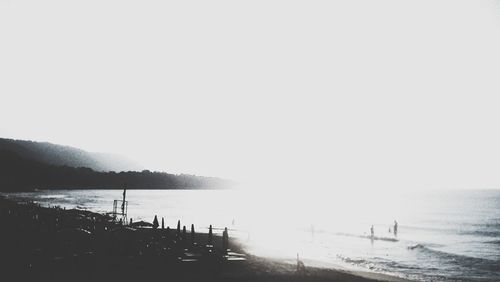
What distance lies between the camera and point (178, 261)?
22.4 m

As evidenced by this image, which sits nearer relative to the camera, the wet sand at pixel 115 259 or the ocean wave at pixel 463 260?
the wet sand at pixel 115 259

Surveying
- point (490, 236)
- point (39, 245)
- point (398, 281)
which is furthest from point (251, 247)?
point (490, 236)

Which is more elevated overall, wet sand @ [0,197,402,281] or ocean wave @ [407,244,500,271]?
wet sand @ [0,197,402,281]

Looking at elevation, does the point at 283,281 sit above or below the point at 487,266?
above

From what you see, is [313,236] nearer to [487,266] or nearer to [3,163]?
[487,266]

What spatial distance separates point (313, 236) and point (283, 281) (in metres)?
45.0

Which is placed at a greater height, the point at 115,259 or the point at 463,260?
the point at 115,259

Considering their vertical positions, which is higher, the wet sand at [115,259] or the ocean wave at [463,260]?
the wet sand at [115,259]

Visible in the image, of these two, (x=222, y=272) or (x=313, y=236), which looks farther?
(x=313, y=236)

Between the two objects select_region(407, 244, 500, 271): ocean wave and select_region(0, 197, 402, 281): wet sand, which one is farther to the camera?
select_region(407, 244, 500, 271): ocean wave

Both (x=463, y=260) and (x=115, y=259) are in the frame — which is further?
(x=463, y=260)

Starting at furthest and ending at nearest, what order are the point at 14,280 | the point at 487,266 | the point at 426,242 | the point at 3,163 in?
the point at 3,163, the point at 426,242, the point at 487,266, the point at 14,280

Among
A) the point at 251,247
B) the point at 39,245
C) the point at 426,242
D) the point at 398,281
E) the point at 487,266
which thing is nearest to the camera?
the point at 39,245

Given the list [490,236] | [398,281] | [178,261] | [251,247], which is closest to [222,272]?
[178,261]
